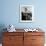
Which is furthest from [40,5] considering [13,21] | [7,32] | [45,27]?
[7,32]

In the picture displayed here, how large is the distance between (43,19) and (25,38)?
102 cm

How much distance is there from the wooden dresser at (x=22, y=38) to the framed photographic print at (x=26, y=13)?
664 millimetres

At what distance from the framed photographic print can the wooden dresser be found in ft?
2.18

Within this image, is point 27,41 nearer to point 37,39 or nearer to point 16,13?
point 37,39

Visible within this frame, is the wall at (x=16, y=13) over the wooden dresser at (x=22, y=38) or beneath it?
over

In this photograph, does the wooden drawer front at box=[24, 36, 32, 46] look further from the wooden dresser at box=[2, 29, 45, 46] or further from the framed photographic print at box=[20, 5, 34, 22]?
the framed photographic print at box=[20, 5, 34, 22]

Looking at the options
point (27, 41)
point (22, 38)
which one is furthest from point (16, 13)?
point (27, 41)

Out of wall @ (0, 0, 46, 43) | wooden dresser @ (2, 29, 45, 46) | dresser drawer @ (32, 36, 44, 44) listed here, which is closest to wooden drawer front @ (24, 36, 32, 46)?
wooden dresser @ (2, 29, 45, 46)

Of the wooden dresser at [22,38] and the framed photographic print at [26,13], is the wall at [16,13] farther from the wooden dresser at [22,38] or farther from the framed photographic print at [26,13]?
the wooden dresser at [22,38]

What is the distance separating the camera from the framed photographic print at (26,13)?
13.5 feet

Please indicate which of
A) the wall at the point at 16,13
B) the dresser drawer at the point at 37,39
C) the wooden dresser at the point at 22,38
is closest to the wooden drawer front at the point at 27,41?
the wooden dresser at the point at 22,38

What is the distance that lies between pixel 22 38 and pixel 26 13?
0.93 meters

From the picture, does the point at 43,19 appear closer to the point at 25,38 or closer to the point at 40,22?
the point at 40,22

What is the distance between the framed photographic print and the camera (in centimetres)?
413
